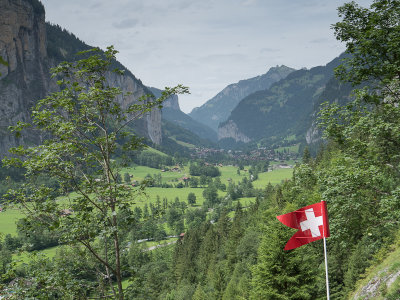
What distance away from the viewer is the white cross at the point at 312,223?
10.2 m

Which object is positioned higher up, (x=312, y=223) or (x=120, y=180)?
(x=120, y=180)

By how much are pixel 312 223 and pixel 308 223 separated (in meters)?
0.14

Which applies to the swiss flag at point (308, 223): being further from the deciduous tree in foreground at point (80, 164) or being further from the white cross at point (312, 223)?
the deciduous tree in foreground at point (80, 164)

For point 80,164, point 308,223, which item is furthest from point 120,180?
point 308,223

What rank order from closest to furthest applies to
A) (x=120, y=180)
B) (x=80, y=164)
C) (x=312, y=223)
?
(x=80, y=164), (x=312, y=223), (x=120, y=180)

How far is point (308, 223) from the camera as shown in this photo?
34.2 ft

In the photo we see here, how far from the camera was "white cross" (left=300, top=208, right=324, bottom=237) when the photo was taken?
10156 millimetres

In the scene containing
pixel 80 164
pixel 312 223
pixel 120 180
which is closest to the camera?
pixel 80 164

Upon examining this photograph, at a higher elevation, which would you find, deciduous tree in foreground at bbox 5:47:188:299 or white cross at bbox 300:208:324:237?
deciduous tree in foreground at bbox 5:47:188:299

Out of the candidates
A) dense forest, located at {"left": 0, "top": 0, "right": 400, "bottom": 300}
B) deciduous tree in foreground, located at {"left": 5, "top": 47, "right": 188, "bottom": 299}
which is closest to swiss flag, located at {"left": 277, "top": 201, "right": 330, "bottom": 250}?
dense forest, located at {"left": 0, "top": 0, "right": 400, "bottom": 300}

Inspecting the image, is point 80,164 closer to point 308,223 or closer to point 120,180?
point 120,180

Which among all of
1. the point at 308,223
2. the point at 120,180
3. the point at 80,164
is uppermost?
the point at 80,164

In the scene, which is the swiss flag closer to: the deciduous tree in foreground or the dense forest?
the dense forest

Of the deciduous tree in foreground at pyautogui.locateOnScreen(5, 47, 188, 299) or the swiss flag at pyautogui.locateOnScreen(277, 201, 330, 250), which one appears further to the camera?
the swiss flag at pyautogui.locateOnScreen(277, 201, 330, 250)
